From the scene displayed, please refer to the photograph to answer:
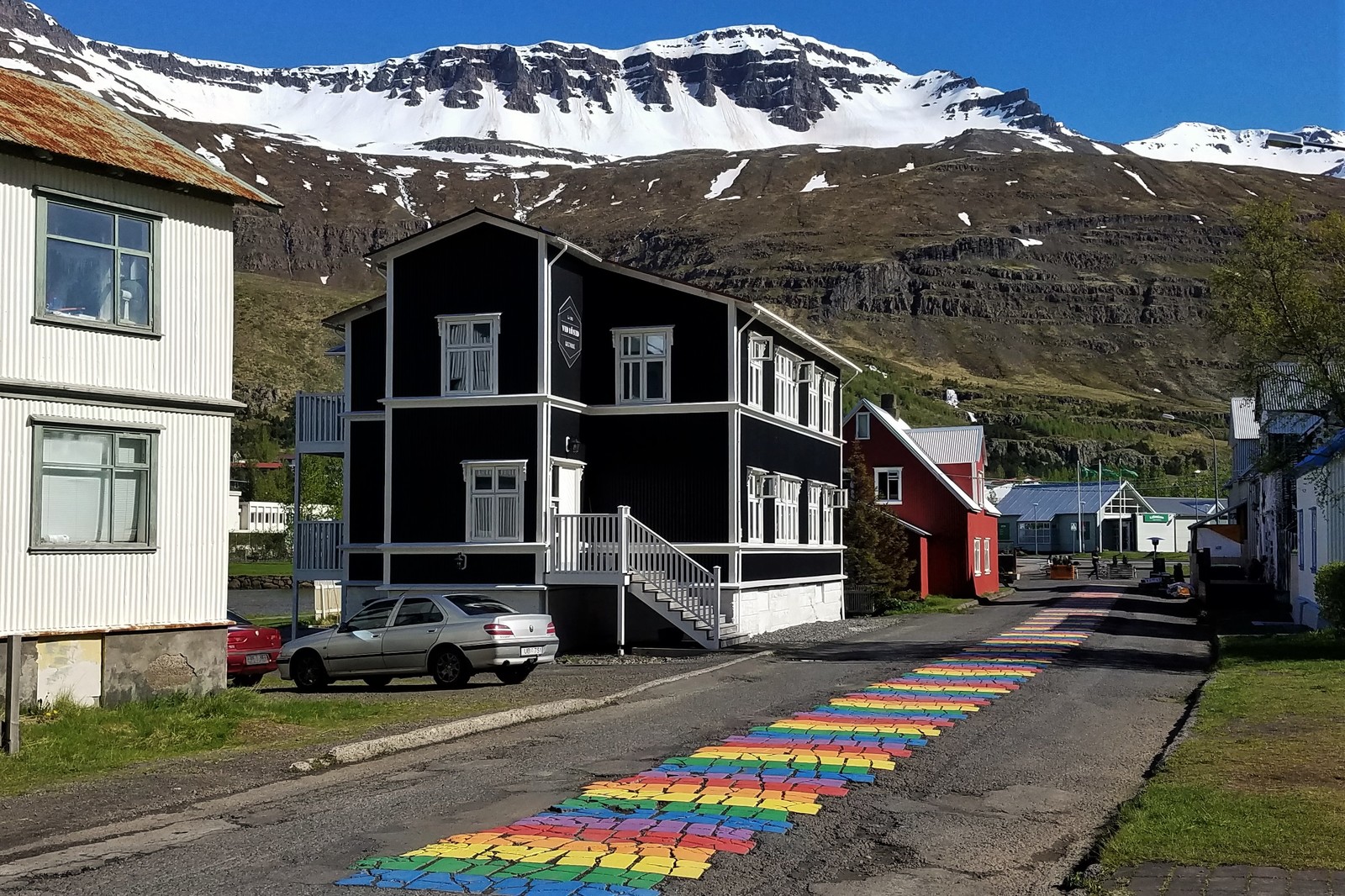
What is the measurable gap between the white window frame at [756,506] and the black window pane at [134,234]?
56.3 ft

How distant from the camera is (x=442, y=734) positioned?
51.8 ft

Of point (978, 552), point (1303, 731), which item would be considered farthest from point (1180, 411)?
point (1303, 731)

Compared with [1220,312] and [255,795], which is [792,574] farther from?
[255,795]

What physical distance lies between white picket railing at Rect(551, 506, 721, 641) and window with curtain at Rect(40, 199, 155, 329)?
531 inches

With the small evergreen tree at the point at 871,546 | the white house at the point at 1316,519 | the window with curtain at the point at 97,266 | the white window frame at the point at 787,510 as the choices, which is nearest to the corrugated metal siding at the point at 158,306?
the window with curtain at the point at 97,266

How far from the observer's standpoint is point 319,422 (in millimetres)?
35562

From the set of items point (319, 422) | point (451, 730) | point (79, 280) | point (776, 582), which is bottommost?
point (451, 730)

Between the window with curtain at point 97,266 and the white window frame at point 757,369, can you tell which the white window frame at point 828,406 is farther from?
the window with curtain at point 97,266

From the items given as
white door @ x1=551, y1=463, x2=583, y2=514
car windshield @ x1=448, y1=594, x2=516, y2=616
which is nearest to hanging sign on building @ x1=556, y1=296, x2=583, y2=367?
white door @ x1=551, y1=463, x2=583, y2=514

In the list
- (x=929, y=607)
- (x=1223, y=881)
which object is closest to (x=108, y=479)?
(x=1223, y=881)

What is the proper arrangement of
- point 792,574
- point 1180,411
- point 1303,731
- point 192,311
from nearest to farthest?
point 1303,731
point 192,311
point 792,574
point 1180,411

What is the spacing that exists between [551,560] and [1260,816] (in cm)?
2087

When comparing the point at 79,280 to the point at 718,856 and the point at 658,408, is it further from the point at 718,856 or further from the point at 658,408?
the point at 658,408

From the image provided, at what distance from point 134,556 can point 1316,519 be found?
28110 millimetres
